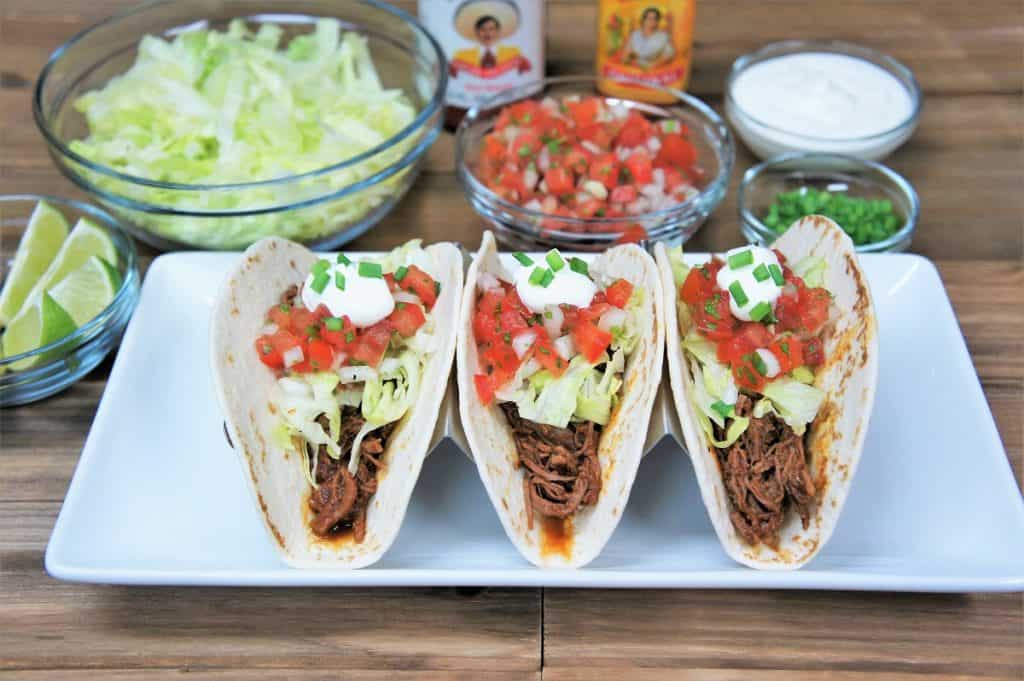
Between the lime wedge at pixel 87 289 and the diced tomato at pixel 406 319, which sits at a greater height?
the diced tomato at pixel 406 319

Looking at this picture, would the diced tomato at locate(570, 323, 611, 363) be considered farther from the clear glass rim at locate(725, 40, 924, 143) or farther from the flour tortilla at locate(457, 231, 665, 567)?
the clear glass rim at locate(725, 40, 924, 143)

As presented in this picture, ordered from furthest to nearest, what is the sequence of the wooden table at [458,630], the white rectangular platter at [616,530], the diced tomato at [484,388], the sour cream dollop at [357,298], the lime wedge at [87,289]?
the lime wedge at [87,289] → the sour cream dollop at [357,298] → the diced tomato at [484,388] → the wooden table at [458,630] → the white rectangular platter at [616,530]

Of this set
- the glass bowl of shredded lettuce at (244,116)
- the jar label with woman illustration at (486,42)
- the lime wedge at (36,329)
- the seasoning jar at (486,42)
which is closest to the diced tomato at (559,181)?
the glass bowl of shredded lettuce at (244,116)

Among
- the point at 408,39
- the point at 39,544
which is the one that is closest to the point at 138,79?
the point at 408,39

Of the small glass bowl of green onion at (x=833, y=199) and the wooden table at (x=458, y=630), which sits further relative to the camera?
the small glass bowl of green onion at (x=833, y=199)

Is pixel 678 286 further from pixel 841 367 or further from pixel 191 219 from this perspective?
pixel 191 219

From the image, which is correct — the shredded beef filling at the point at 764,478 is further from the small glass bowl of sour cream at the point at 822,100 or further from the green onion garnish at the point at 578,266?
the small glass bowl of sour cream at the point at 822,100

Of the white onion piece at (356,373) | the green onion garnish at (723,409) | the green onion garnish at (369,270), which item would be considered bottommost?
the white onion piece at (356,373)
